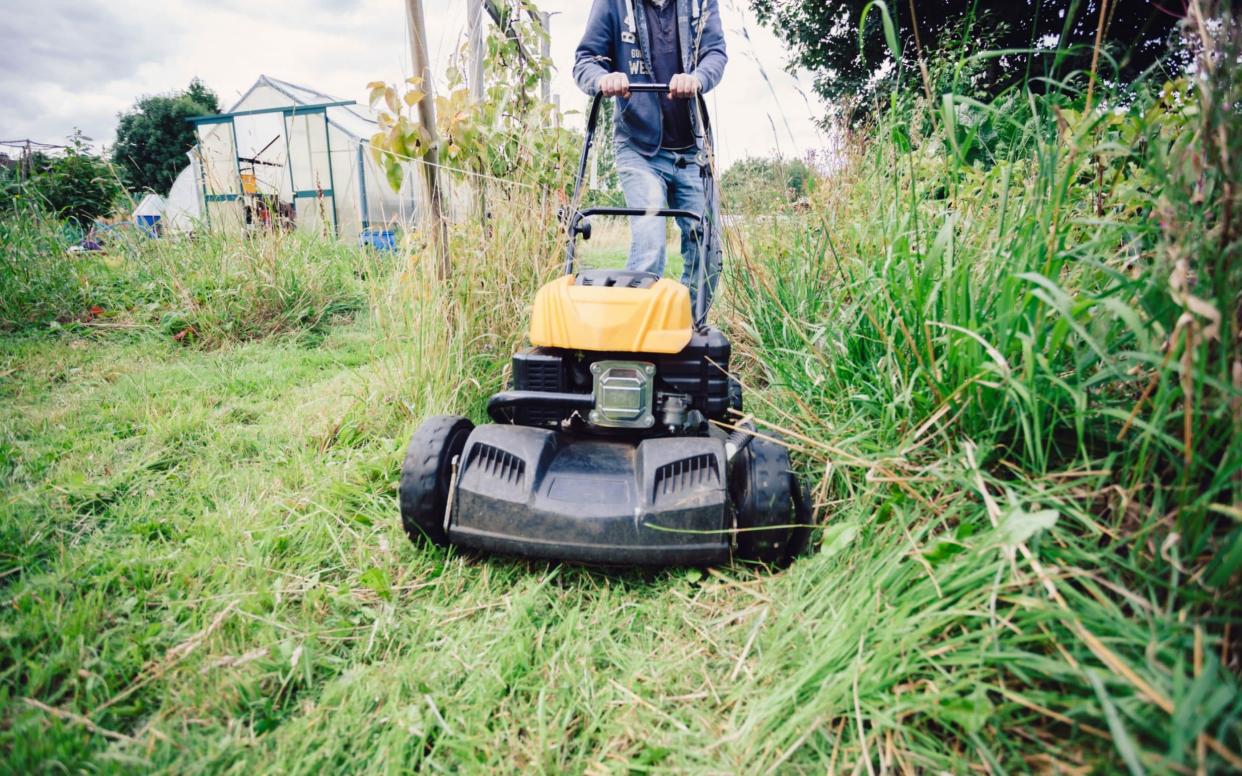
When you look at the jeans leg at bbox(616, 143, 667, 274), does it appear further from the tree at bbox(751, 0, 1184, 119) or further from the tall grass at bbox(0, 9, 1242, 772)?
the tree at bbox(751, 0, 1184, 119)

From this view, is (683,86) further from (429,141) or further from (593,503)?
(593,503)

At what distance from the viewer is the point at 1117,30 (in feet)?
30.0

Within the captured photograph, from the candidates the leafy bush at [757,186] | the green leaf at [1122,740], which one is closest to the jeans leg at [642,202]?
the leafy bush at [757,186]

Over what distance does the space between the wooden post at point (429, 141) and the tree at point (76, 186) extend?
416 cm

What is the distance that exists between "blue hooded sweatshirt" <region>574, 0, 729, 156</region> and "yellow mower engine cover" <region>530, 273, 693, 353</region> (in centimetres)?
153

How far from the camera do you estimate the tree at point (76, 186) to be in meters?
5.14

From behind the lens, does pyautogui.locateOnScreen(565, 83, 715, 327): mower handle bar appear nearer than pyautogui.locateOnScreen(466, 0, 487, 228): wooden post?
Yes

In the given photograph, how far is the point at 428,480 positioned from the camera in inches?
66.2

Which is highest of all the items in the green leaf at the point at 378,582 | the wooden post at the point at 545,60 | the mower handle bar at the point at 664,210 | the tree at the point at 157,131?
the tree at the point at 157,131

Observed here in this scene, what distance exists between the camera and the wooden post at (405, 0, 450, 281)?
8.17ft

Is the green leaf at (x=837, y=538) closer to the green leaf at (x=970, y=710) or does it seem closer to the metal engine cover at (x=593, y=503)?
the metal engine cover at (x=593, y=503)

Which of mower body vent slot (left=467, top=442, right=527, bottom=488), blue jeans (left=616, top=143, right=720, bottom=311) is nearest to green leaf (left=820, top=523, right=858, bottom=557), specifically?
mower body vent slot (left=467, top=442, right=527, bottom=488)

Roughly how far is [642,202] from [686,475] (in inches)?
71.7

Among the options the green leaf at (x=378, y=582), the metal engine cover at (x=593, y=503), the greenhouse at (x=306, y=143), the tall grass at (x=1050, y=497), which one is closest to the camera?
the tall grass at (x=1050, y=497)
